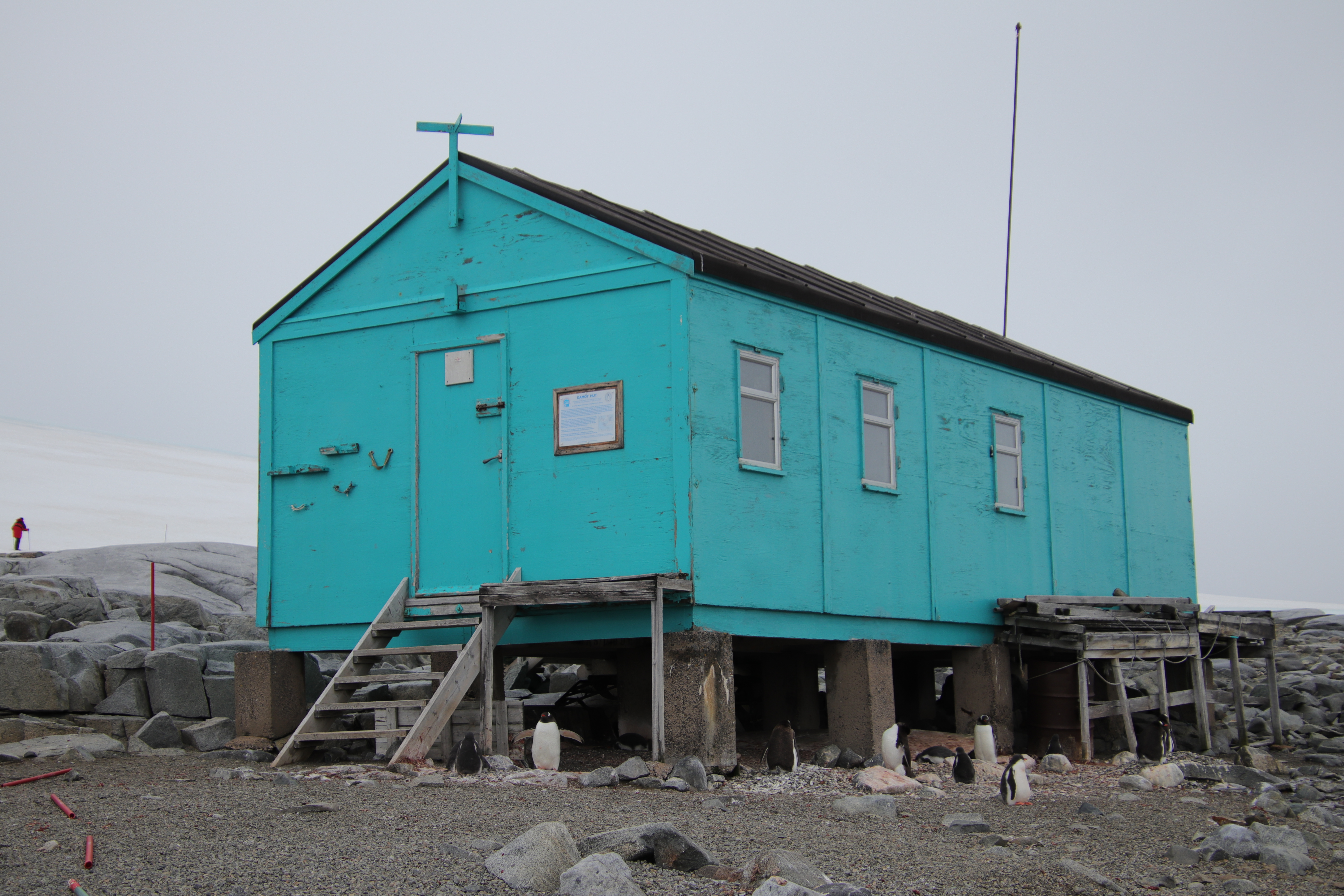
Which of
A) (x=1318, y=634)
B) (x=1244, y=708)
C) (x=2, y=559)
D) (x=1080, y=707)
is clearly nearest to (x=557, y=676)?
(x=1080, y=707)

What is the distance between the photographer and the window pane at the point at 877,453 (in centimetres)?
1508

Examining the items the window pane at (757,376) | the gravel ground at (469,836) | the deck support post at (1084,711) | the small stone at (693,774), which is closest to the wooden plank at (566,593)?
the small stone at (693,774)

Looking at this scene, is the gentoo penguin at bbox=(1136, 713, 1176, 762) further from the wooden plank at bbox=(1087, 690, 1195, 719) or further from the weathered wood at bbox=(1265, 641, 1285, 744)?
the weathered wood at bbox=(1265, 641, 1285, 744)

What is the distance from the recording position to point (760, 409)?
13.7 m

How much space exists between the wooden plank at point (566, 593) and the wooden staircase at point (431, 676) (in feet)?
0.71

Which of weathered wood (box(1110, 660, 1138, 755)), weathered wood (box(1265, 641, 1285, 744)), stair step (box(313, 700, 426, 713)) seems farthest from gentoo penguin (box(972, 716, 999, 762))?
weathered wood (box(1265, 641, 1285, 744))

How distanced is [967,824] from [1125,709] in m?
7.52

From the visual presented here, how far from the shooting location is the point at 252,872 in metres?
6.89

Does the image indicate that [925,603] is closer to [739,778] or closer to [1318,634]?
[739,778]

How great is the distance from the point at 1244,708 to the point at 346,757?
13873 millimetres

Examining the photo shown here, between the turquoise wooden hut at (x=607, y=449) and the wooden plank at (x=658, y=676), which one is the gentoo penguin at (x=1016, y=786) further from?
the wooden plank at (x=658, y=676)

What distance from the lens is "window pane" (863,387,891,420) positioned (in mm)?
15188

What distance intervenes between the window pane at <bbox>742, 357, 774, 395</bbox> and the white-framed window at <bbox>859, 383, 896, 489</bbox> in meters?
1.62

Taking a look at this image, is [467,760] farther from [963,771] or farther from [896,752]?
[963,771]
